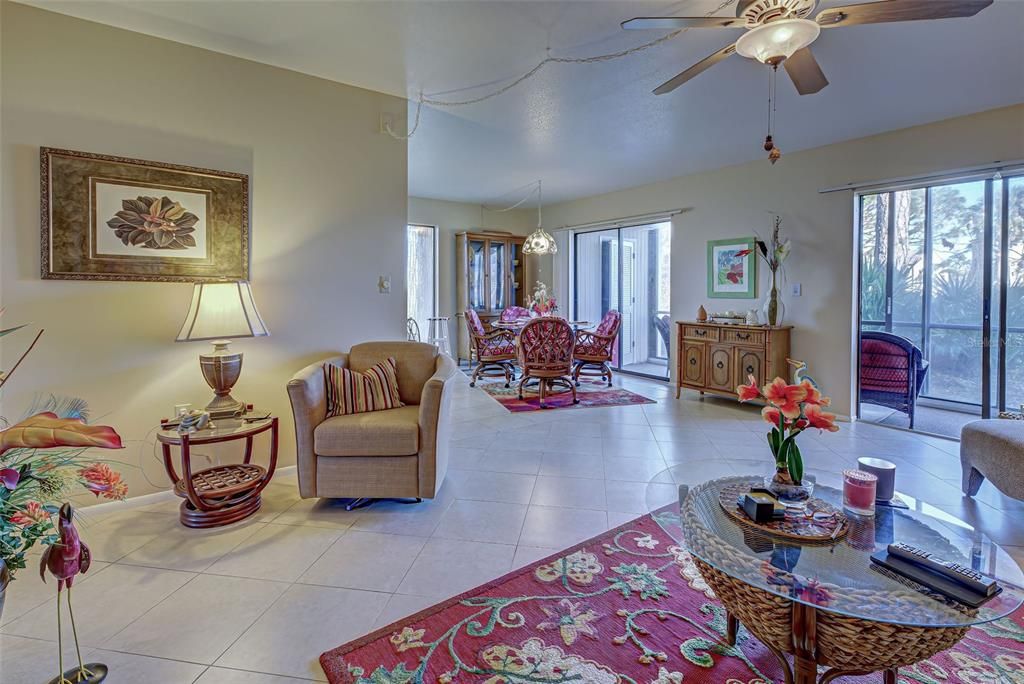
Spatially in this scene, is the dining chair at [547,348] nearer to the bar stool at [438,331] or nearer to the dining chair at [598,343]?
the dining chair at [598,343]

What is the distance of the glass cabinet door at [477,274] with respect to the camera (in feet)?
24.1

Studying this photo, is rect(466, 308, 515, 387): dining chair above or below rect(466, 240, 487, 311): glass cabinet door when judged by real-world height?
below

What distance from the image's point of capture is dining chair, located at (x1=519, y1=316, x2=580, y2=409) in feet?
16.0

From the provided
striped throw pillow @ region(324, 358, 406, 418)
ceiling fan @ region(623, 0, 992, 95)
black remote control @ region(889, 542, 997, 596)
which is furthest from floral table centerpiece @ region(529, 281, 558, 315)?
black remote control @ region(889, 542, 997, 596)

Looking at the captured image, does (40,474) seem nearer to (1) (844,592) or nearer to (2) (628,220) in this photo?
(1) (844,592)

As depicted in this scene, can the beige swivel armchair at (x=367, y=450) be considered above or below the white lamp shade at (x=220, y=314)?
below

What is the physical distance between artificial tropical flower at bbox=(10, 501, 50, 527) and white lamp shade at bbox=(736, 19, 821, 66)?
256cm

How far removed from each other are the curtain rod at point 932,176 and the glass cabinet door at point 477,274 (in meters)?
4.60

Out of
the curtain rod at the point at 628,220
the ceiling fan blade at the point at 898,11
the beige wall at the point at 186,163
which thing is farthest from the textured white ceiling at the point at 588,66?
the curtain rod at the point at 628,220

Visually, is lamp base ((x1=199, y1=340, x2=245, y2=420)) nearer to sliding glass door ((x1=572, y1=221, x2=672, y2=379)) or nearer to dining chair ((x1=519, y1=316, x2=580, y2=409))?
dining chair ((x1=519, y1=316, x2=580, y2=409))

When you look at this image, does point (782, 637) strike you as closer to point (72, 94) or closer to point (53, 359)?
point (53, 359)

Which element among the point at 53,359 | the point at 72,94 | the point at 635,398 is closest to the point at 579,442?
the point at 635,398

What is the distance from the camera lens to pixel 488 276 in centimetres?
754

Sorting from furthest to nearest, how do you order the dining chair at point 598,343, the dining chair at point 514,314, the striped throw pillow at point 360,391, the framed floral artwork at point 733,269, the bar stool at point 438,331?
1. the bar stool at point 438,331
2. the dining chair at point 514,314
3. the dining chair at point 598,343
4. the framed floral artwork at point 733,269
5. the striped throw pillow at point 360,391
